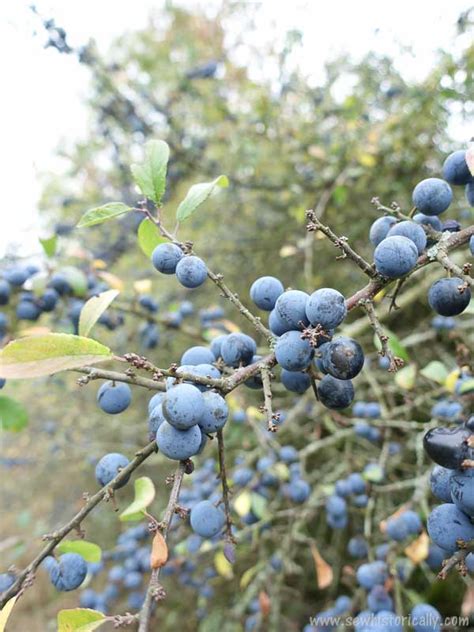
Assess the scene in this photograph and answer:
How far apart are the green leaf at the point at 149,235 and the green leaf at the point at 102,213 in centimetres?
5

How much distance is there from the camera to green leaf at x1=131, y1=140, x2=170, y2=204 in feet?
3.43

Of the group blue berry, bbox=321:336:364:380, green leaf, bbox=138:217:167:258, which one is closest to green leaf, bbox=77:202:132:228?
green leaf, bbox=138:217:167:258

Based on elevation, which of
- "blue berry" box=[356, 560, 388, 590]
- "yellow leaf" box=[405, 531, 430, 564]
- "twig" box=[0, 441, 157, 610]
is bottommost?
"blue berry" box=[356, 560, 388, 590]

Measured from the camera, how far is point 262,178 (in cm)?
345

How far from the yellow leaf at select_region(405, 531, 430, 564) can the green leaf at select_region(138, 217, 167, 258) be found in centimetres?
109

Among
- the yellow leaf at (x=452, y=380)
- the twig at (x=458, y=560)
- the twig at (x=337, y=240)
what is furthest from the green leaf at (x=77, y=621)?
the yellow leaf at (x=452, y=380)

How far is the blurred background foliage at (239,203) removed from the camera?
8.20ft

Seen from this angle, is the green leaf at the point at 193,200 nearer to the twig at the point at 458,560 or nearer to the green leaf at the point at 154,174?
the green leaf at the point at 154,174

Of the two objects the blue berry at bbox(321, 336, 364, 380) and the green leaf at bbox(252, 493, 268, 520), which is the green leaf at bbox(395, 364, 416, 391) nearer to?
the green leaf at bbox(252, 493, 268, 520)

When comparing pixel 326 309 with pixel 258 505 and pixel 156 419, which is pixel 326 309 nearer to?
pixel 156 419

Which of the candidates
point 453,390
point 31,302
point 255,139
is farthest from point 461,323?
point 255,139

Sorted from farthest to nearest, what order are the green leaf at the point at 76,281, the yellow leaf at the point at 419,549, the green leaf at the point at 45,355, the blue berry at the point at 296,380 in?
the green leaf at the point at 76,281
the yellow leaf at the point at 419,549
the blue berry at the point at 296,380
the green leaf at the point at 45,355

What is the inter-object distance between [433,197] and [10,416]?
1.27 meters

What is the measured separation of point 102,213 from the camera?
1.07m
